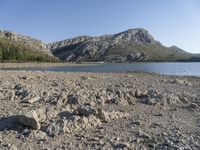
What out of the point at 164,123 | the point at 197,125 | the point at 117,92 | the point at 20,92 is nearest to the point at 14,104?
the point at 20,92

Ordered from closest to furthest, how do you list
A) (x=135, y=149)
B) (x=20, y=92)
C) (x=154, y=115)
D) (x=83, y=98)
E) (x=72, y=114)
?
(x=135, y=149), (x=72, y=114), (x=154, y=115), (x=83, y=98), (x=20, y=92)

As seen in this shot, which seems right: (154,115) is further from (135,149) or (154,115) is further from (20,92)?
(20,92)

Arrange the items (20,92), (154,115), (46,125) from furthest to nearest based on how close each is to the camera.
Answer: (20,92) < (154,115) < (46,125)

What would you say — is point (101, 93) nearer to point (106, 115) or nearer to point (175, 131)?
point (106, 115)

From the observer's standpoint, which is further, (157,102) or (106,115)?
(157,102)

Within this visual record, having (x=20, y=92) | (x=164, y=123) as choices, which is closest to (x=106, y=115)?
(x=164, y=123)

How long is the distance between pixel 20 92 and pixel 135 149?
39.7 feet

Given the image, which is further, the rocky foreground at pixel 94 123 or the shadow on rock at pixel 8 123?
the shadow on rock at pixel 8 123

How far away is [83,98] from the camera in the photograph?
21.9m

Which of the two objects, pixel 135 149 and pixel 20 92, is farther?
pixel 20 92

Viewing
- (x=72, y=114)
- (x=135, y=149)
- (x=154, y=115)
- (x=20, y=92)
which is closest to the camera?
(x=135, y=149)

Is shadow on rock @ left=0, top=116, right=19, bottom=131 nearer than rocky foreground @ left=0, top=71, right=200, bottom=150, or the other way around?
rocky foreground @ left=0, top=71, right=200, bottom=150

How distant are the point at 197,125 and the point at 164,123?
1.67m

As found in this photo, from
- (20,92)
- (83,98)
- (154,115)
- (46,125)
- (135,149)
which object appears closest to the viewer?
(135,149)
